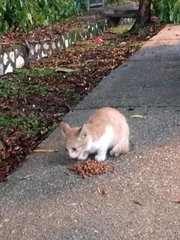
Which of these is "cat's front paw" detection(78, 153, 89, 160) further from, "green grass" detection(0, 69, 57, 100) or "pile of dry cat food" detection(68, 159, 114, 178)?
"green grass" detection(0, 69, 57, 100)

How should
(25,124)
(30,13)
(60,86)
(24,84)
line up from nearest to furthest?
A: (25,124), (60,86), (24,84), (30,13)

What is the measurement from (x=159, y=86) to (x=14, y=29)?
4.30 m

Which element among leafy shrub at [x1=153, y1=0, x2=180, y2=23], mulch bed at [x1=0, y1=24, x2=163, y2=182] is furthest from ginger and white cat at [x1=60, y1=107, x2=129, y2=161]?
leafy shrub at [x1=153, y1=0, x2=180, y2=23]

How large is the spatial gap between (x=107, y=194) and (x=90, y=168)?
0.45 m

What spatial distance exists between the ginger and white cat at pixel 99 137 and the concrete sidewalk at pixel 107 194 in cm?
12

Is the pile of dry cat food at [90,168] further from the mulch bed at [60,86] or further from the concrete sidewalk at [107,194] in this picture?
the mulch bed at [60,86]

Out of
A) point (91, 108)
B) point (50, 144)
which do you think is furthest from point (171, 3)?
point (50, 144)

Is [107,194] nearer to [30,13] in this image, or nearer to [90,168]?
[90,168]

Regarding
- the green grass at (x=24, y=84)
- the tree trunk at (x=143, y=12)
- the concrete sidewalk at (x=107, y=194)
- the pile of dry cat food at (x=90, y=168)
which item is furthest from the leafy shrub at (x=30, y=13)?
the pile of dry cat food at (x=90, y=168)

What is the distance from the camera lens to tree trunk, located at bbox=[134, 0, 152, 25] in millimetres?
14028

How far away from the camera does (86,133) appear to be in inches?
193

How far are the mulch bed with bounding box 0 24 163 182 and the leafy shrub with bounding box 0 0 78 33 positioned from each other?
840mm

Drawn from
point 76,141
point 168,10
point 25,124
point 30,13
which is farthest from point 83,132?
point 168,10

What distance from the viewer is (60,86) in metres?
8.52
